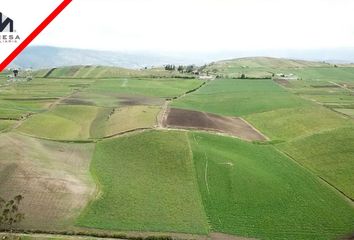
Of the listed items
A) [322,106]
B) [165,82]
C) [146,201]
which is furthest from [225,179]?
[165,82]

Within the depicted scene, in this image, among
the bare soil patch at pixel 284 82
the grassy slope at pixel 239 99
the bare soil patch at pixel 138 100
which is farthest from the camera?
the bare soil patch at pixel 284 82

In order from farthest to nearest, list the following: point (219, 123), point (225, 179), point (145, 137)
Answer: point (219, 123)
point (145, 137)
point (225, 179)

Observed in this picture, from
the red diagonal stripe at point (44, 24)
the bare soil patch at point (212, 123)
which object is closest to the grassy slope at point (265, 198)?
the bare soil patch at point (212, 123)

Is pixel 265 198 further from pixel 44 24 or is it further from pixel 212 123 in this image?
pixel 44 24

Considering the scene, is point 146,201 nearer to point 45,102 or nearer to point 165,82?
point 45,102

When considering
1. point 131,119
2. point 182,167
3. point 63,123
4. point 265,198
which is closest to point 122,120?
point 131,119

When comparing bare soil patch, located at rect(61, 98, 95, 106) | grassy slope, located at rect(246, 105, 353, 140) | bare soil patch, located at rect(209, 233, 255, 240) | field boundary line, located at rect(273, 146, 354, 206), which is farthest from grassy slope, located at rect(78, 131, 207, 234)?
bare soil patch, located at rect(61, 98, 95, 106)

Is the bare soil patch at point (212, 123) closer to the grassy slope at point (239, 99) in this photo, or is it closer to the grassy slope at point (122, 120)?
the grassy slope at point (122, 120)
